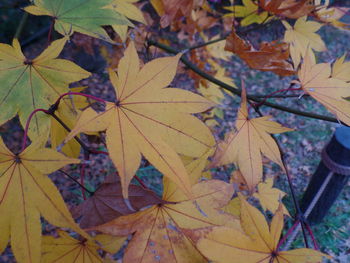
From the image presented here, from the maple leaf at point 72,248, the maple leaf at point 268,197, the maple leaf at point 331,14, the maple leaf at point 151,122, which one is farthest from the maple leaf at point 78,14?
the maple leaf at point 268,197

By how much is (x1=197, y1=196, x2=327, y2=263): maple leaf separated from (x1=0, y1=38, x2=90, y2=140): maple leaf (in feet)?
1.39

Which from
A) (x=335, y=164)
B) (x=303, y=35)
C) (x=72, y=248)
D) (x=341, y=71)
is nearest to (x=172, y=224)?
(x=72, y=248)

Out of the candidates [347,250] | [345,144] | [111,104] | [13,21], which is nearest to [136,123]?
[111,104]

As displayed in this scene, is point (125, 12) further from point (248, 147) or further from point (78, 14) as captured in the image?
point (248, 147)

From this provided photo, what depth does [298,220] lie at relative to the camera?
75 cm

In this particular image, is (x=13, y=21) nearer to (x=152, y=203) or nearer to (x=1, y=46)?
(x=1, y=46)

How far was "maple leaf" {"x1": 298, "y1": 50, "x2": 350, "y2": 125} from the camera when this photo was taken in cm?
79

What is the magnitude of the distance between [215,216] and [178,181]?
0.55 ft

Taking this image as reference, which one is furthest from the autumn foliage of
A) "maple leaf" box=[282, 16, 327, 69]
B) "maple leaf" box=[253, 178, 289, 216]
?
"maple leaf" box=[253, 178, 289, 216]

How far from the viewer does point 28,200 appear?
550 millimetres

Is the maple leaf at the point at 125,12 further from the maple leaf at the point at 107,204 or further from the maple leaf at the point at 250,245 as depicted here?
the maple leaf at the point at 250,245

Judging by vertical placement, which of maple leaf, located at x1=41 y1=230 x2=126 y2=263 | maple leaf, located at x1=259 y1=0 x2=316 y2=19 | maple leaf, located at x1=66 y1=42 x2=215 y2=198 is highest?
maple leaf, located at x1=259 y1=0 x2=316 y2=19

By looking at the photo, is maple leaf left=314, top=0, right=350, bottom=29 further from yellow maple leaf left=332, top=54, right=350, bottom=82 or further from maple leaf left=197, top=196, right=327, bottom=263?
maple leaf left=197, top=196, right=327, bottom=263

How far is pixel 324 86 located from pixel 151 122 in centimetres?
53
